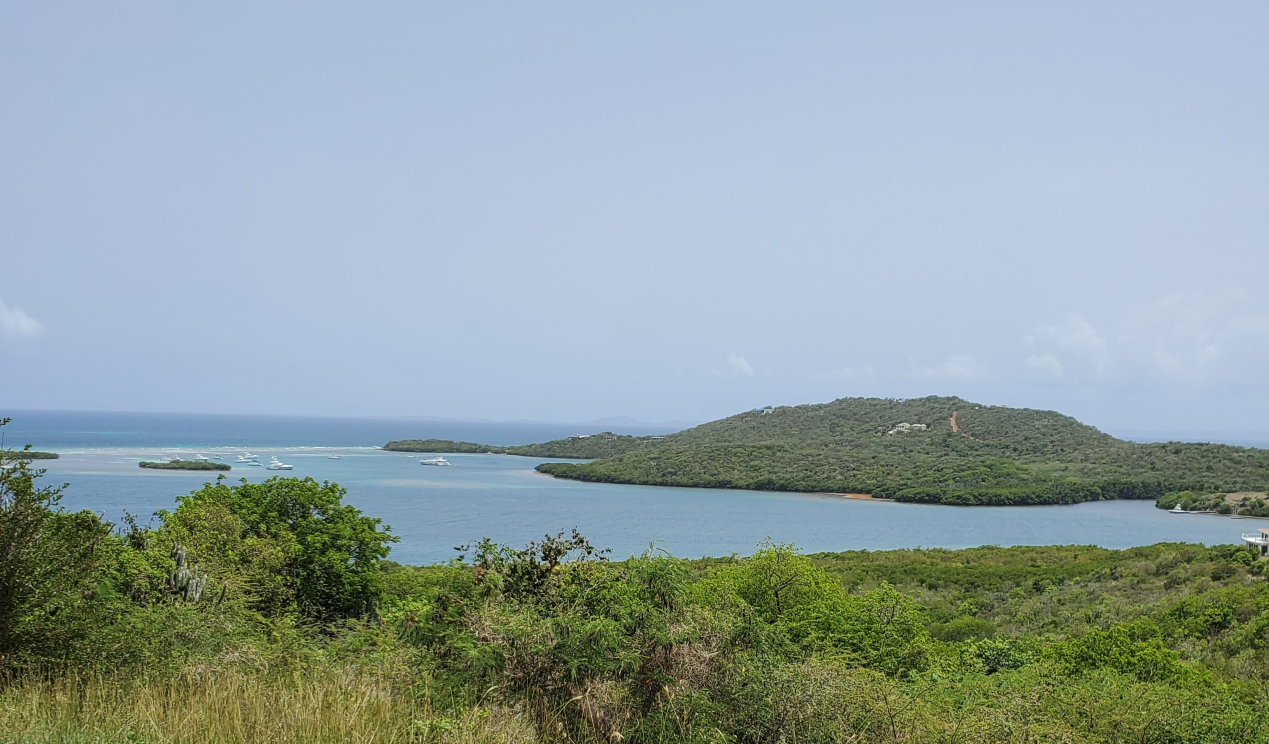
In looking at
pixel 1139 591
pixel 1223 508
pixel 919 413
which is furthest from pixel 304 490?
pixel 919 413

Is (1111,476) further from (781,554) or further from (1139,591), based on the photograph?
(781,554)

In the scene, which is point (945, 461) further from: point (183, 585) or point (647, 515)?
point (183, 585)

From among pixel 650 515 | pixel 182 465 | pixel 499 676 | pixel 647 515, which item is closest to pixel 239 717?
pixel 499 676

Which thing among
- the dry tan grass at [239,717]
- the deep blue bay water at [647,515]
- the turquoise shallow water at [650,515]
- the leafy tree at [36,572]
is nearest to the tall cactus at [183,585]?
Result: the leafy tree at [36,572]

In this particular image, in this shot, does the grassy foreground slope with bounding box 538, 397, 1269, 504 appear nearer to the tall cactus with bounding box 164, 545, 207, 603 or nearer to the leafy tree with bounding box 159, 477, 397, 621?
the leafy tree with bounding box 159, 477, 397, 621

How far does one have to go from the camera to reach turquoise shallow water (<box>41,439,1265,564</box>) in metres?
38.6

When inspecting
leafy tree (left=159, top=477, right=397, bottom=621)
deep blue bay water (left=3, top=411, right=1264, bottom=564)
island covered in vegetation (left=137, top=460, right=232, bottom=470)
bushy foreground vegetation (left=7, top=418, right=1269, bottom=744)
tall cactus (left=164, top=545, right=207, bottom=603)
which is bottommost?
deep blue bay water (left=3, top=411, right=1264, bottom=564)

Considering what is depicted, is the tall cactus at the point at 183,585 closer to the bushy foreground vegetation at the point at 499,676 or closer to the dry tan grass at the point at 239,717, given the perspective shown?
the bushy foreground vegetation at the point at 499,676

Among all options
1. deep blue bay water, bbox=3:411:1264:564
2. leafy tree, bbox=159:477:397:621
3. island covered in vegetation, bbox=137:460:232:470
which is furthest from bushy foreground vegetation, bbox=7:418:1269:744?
island covered in vegetation, bbox=137:460:232:470

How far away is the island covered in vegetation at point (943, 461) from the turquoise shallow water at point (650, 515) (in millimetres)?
3279

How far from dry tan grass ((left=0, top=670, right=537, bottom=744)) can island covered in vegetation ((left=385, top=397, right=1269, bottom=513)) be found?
60.8 meters

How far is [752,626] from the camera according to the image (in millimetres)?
4629

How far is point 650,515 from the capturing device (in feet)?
165

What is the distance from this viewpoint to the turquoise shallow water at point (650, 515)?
38.6m
